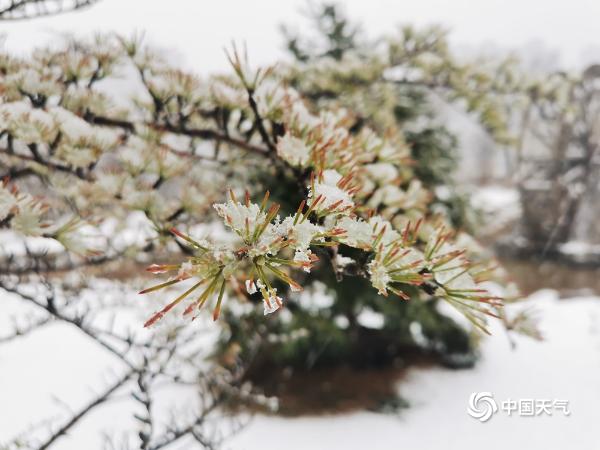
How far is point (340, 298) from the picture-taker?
160 inches

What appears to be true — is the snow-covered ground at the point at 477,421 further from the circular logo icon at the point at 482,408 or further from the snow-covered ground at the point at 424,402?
the circular logo icon at the point at 482,408

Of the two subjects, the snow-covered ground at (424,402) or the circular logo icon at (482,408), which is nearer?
the circular logo icon at (482,408)

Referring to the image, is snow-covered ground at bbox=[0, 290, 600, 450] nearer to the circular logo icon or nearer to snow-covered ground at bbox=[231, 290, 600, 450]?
snow-covered ground at bbox=[231, 290, 600, 450]

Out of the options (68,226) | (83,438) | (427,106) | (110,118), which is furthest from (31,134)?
(427,106)

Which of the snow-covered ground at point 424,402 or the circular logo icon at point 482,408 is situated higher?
the circular logo icon at point 482,408

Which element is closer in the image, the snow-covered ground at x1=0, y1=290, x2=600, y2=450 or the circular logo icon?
the circular logo icon

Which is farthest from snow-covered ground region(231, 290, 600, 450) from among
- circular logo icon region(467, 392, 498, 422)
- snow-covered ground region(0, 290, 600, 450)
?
circular logo icon region(467, 392, 498, 422)

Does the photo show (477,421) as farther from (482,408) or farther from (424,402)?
(424,402)

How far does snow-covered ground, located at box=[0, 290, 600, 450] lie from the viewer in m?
3.32

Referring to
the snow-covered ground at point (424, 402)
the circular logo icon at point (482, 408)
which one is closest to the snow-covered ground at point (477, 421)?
the snow-covered ground at point (424, 402)

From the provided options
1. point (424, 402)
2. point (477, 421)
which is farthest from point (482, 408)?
point (424, 402)

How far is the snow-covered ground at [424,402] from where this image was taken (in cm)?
332

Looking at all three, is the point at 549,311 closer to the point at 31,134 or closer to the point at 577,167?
the point at 577,167

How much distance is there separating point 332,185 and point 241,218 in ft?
1.01
